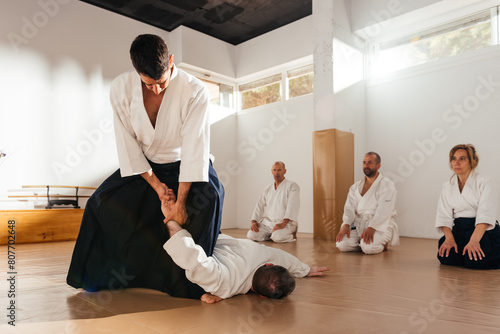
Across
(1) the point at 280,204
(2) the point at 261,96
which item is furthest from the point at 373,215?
(2) the point at 261,96

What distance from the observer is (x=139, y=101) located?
1.88 metres

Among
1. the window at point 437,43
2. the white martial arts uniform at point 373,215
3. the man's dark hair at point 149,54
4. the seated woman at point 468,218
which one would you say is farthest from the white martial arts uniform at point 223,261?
the window at point 437,43

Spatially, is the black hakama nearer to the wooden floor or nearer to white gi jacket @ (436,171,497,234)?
the wooden floor

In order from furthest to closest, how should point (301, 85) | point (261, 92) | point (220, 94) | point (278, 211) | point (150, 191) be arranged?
point (220, 94), point (261, 92), point (301, 85), point (278, 211), point (150, 191)

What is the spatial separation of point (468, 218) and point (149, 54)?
8.69 feet

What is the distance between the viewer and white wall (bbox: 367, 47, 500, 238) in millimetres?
4523

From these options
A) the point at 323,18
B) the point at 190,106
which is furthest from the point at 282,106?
the point at 190,106

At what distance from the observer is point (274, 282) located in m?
1.78

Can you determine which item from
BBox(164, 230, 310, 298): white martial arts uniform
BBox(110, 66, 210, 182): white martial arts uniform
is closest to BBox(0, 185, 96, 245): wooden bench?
BBox(110, 66, 210, 182): white martial arts uniform

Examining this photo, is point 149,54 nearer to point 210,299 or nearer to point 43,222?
point 210,299

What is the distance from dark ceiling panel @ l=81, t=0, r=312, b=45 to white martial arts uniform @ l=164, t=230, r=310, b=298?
486 cm

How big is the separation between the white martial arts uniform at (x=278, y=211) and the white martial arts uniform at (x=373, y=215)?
96cm

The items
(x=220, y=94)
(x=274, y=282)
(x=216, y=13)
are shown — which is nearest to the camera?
(x=274, y=282)

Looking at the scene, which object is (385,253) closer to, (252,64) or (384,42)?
(384,42)
